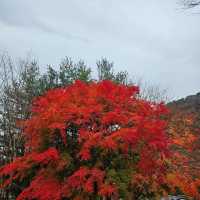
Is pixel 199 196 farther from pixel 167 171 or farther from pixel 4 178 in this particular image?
pixel 4 178

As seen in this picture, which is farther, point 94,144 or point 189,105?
point 189,105

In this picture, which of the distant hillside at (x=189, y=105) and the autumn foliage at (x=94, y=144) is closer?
the autumn foliage at (x=94, y=144)

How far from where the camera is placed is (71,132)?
55.3ft

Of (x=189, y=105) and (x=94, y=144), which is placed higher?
(x=189, y=105)

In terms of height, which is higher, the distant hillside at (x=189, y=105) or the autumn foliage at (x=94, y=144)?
the distant hillside at (x=189, y=105)

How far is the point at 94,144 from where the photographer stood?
601 inches

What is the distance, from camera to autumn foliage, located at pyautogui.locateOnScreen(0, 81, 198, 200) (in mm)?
15242

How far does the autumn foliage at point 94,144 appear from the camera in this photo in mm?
15242

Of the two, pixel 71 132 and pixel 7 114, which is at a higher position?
pixel 7 114

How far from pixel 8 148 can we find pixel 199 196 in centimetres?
1318

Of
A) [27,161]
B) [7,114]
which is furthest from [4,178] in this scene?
[27,161]

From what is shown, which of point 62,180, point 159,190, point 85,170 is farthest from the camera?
point 159,190

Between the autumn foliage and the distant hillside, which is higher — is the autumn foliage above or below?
below

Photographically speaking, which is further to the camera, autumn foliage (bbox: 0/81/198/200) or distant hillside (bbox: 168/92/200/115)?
distant hillside (bbox: 168/92/200/115)
